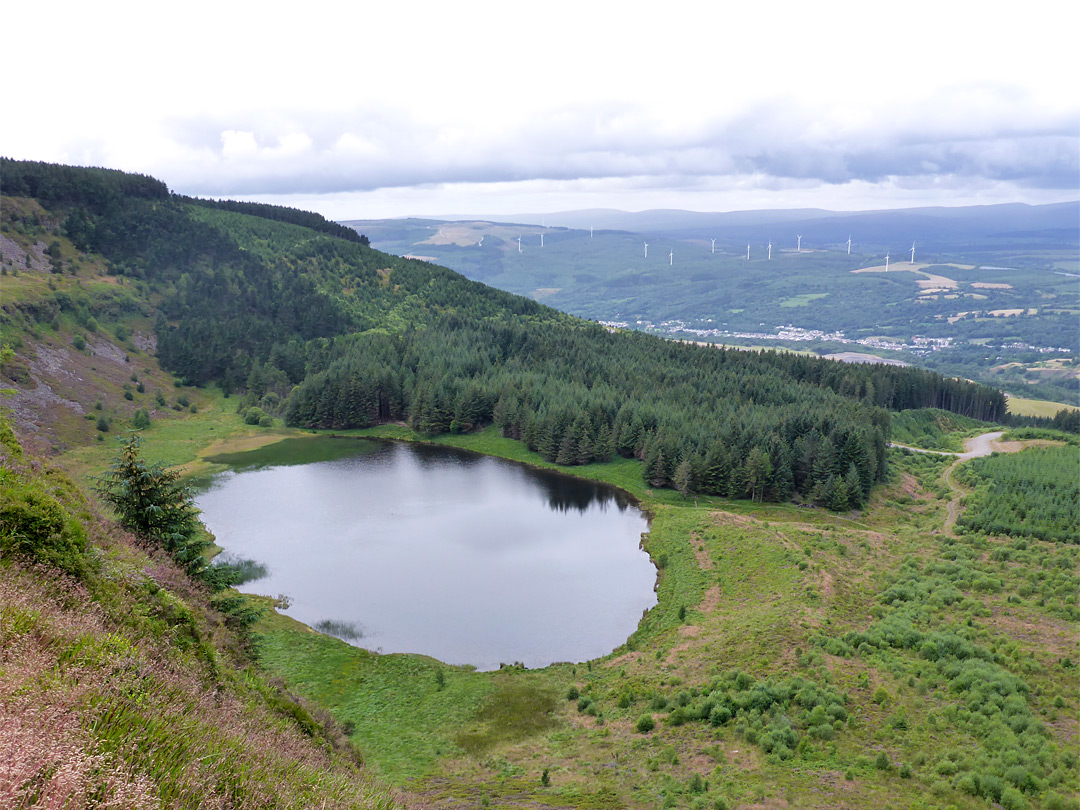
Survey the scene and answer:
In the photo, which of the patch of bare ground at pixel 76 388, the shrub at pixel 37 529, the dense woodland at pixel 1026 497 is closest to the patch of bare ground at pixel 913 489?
the dense woodland at pixel 1026 497

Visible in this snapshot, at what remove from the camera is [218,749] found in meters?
11.7

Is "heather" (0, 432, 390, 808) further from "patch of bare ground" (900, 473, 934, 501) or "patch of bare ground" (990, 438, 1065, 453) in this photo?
"patch of bare ground" (990, 438, 1065, 453)

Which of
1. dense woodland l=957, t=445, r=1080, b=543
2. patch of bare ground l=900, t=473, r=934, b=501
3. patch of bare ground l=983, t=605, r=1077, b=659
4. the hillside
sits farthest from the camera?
patch of bare ground l=900, t=473, r=934, b=501

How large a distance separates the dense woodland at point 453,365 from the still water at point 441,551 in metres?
13.3

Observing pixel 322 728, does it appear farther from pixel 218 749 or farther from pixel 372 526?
pixel 372 526

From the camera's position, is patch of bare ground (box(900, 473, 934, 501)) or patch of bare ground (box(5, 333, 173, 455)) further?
patch of bare ground (box(5, 333, 173, 455))

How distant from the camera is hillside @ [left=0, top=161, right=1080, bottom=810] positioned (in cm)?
1514

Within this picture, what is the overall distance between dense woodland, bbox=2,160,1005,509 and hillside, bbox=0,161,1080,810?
2.17ft

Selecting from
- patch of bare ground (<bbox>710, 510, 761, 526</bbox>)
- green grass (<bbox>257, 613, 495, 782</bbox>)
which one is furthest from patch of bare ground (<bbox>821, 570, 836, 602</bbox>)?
green grass (<bbox>257, 613, 495, 782</bbox>)

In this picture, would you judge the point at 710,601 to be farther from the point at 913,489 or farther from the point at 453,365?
the point at 453,365

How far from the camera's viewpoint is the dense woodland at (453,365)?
81.2 meters

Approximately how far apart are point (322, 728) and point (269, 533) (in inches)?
1659

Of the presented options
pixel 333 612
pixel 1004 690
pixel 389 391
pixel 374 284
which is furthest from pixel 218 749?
pixel 374 284

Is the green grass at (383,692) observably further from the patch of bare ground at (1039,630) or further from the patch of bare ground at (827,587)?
the patch of bare ground at (1039,630)
